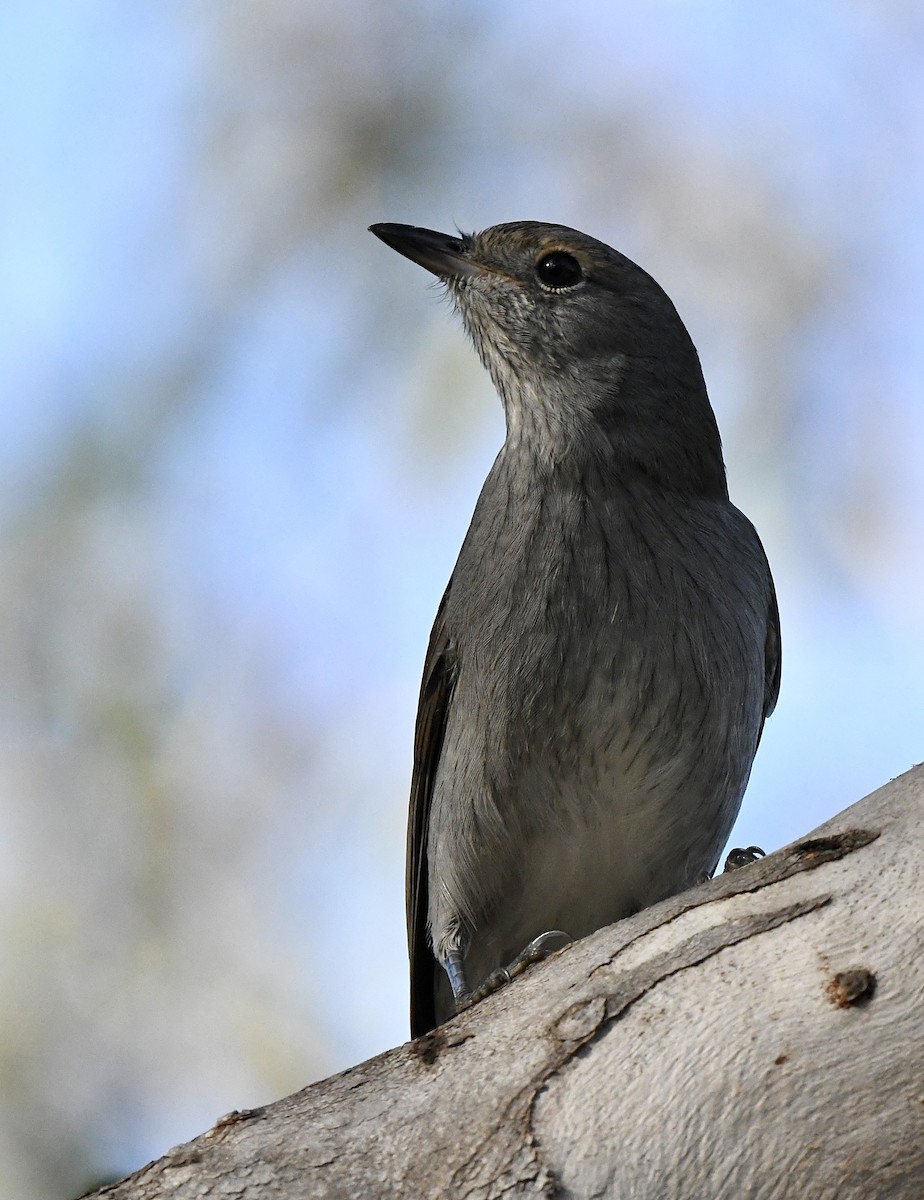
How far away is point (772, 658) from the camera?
205 inches

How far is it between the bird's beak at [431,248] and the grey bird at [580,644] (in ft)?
0.41

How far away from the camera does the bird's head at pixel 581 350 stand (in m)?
4.70

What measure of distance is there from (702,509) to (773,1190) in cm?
278

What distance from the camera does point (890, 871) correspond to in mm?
2305

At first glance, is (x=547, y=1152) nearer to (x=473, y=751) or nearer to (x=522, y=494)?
(x=473, y=751)

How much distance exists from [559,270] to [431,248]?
583 millimetres

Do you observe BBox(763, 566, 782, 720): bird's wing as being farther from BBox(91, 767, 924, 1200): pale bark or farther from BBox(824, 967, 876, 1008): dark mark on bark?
BBox(824, 967, 876, 1008): dark mark on bark

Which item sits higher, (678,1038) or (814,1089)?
(678,1038)

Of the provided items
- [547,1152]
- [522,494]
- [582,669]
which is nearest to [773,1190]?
[547,1152]

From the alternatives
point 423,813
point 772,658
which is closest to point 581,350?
point 772,658

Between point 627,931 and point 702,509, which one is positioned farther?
point 702,509

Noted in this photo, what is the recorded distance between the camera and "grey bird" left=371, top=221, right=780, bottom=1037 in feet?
13.7

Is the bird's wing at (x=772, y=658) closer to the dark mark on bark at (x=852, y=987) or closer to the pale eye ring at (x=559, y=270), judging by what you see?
the pale eye ring at (x=559, y=270)

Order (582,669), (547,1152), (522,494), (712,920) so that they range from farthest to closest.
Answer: (522,494)
(582,669)
(712,920)
(547,1152)
